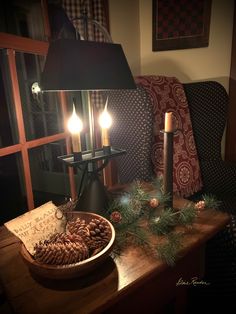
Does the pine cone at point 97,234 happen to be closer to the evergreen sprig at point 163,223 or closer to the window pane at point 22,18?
the evergreen sprig at point 163,223

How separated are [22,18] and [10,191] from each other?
1.37 meters

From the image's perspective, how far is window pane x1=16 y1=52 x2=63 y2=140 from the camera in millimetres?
1551

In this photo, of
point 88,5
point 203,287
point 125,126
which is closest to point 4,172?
point 125,126

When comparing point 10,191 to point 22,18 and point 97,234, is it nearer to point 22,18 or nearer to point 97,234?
point 22,18

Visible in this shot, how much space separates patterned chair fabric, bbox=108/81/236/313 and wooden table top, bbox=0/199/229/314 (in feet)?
1.43

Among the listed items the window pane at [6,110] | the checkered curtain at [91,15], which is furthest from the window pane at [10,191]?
the checkered curtain at [91,15]

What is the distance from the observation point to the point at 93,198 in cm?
98

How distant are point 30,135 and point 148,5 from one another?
127 cm

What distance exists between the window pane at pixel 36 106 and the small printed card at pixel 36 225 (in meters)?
0.97

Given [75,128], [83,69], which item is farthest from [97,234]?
[83,69]

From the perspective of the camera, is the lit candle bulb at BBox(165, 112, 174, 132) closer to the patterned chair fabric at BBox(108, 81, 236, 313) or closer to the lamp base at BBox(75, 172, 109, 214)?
the lamp base at BBox(75, 172, 109, 214)

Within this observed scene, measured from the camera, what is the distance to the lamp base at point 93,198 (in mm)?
975

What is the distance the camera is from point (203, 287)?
51.3 inches

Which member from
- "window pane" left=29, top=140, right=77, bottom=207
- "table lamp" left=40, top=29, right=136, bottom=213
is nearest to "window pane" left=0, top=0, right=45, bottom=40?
"table lamp" left=40, top=29, right=136, bottom=213
